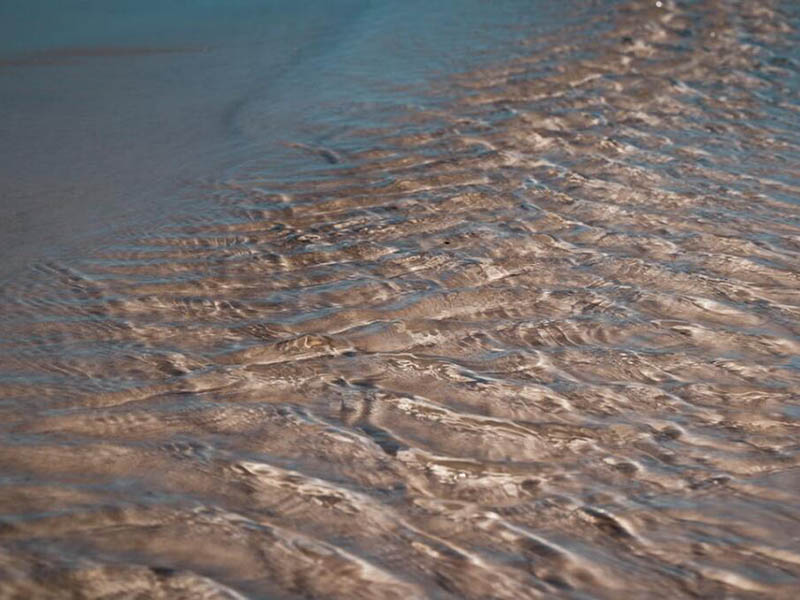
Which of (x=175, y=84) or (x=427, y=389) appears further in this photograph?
(x=175, y=84)

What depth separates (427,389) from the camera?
109 inches

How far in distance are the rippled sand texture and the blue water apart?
0.46m

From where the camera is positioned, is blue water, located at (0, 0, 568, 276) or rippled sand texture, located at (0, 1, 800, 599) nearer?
rippled sand texture, located at (0, 1, 800, 599)

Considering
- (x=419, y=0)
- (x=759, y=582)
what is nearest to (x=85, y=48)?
(x=419, y=0)

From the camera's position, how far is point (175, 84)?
21.2ft

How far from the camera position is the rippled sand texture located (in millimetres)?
2084

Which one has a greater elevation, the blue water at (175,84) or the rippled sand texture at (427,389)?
the blue water at (175,84)

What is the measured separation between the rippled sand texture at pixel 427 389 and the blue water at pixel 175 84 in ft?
1.50

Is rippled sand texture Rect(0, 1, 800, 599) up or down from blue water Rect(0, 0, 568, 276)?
down

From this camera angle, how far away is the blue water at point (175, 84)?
14.5ft

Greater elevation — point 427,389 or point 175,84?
point 175,84

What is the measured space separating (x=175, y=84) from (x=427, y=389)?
4.44 m

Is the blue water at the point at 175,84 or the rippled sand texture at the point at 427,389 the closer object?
the rippled sand texture at the point at 427,389

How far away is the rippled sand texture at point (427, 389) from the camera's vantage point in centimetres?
208
